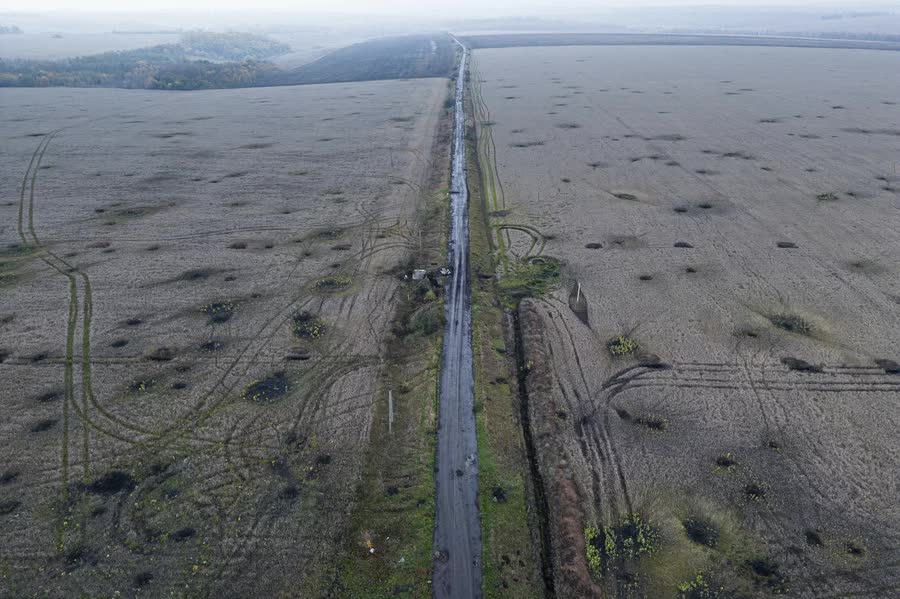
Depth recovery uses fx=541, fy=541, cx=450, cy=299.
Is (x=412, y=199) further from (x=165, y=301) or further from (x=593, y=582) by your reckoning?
(x=593, y=582)

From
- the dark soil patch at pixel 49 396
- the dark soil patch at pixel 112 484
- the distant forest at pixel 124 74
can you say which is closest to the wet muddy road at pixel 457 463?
the dark soil patch at pixel 112 484

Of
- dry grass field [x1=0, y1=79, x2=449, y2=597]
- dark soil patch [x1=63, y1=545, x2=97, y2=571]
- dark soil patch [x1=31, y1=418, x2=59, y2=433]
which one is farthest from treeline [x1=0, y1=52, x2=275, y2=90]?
dark soil patch [x1=63, y1=545, x2=97, y2=571]

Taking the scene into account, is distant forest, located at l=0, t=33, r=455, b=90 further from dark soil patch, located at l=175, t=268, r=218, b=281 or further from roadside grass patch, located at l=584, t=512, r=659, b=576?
roadside grass patch, located at l=584, t=512, r=659, b=576

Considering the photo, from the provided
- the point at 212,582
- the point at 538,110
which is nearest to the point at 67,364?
the point at 212,582

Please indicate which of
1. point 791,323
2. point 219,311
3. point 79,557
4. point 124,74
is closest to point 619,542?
point 791,323

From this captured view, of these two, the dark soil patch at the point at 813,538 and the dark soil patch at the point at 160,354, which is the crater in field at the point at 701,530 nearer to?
the dark soil patch at the point at 813,538

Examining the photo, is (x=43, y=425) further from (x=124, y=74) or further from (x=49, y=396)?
(x=124, y=74)
